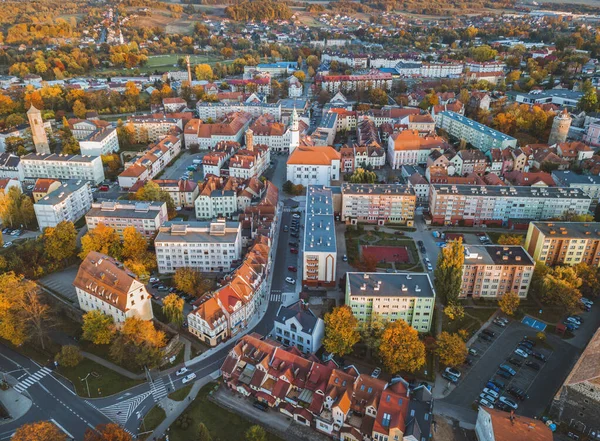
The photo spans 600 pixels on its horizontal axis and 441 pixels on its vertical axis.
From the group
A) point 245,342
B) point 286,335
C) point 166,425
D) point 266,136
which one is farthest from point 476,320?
point 266,136

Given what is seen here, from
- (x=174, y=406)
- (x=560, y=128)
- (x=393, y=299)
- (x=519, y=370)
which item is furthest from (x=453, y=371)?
(x=560, y=128)

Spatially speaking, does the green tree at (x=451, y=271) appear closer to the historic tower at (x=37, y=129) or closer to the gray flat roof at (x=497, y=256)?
the gray flat roof at (x=497, y=256)

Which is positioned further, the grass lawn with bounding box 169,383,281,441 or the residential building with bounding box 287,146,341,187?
the residential building with bounding box 287,146,341,187

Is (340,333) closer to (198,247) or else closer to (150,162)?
(198,247)

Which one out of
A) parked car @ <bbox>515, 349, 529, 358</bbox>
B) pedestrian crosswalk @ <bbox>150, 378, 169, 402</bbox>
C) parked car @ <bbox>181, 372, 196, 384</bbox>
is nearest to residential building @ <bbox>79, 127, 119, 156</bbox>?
pedestrian crosswalk @ <bbox>150, 378, 169, 402</bbox>

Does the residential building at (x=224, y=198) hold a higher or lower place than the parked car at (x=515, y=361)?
higher

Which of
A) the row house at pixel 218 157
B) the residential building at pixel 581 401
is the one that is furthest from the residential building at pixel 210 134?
the residential building at pixel 581 401

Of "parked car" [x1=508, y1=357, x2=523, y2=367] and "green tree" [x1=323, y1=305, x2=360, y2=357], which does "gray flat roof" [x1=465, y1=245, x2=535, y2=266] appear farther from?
"green tree" [x1=323, y1=305, x2=360, y2=357]
